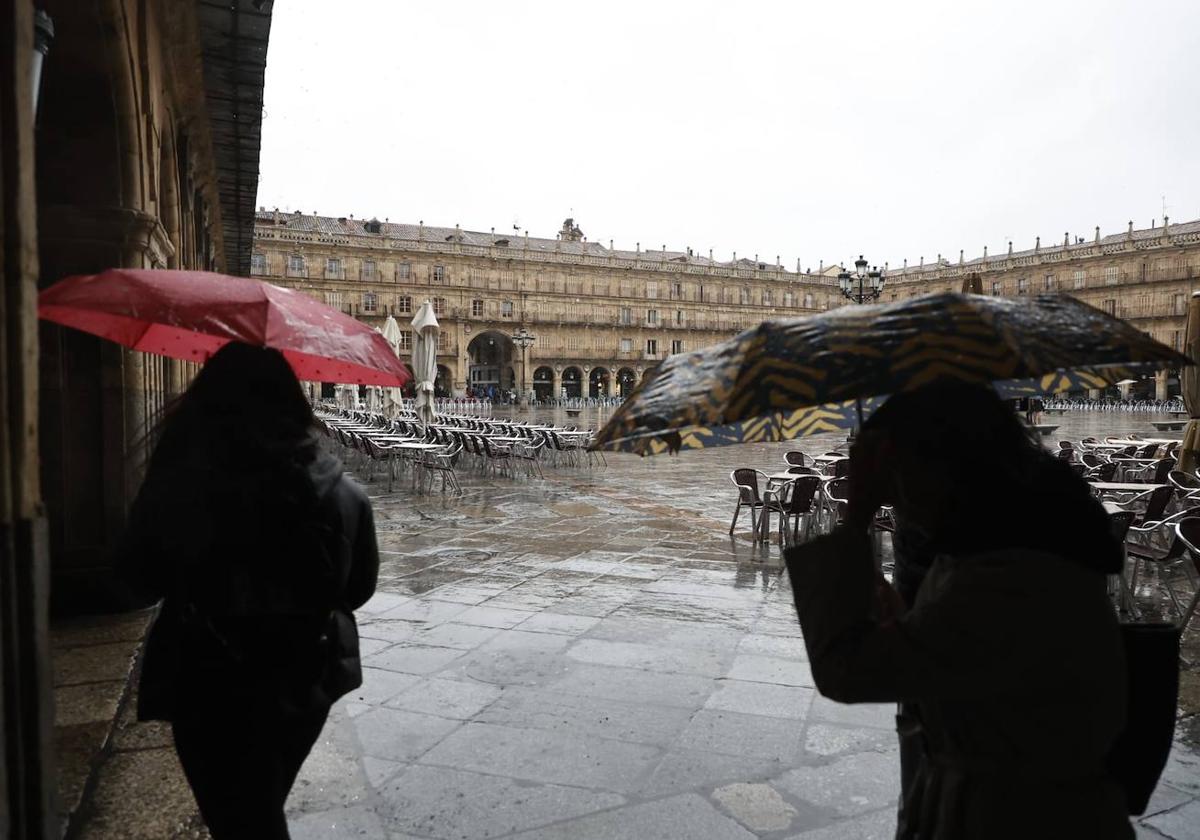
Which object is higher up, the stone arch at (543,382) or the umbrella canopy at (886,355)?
the stone arch at (543,382)

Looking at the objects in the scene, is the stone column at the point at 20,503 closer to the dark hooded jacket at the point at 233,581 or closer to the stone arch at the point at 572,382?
the dark hooded jacket at the point at 233,581

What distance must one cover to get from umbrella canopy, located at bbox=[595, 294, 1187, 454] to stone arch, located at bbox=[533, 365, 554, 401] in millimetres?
54470

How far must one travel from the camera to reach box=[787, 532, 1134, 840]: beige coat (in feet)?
3.46

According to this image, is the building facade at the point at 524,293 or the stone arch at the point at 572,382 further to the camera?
the stone arch at the point at 572,382

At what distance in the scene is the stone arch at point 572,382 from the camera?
191 ft

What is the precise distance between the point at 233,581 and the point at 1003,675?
4.25ft

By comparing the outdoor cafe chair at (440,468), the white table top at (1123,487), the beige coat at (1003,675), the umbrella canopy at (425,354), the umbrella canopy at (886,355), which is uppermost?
the umbrella canopy at (425,354)

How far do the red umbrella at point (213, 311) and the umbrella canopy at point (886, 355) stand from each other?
1.08 metres

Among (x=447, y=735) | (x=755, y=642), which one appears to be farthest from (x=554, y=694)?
(x=755, y=642)

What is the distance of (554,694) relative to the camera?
3.42 m

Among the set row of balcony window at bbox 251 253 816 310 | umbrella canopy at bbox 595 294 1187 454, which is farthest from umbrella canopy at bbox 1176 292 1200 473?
row of balcony window at bbox 251 253 816 310

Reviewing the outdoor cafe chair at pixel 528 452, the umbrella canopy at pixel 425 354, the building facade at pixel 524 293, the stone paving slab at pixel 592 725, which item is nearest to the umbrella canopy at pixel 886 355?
the stone paving slab at pixel 592 725

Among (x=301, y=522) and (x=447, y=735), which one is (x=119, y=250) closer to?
(x=447, y=735)

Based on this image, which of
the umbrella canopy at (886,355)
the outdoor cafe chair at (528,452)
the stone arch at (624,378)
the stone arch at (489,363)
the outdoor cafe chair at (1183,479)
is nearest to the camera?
the umbrella canopy at (886,355)
